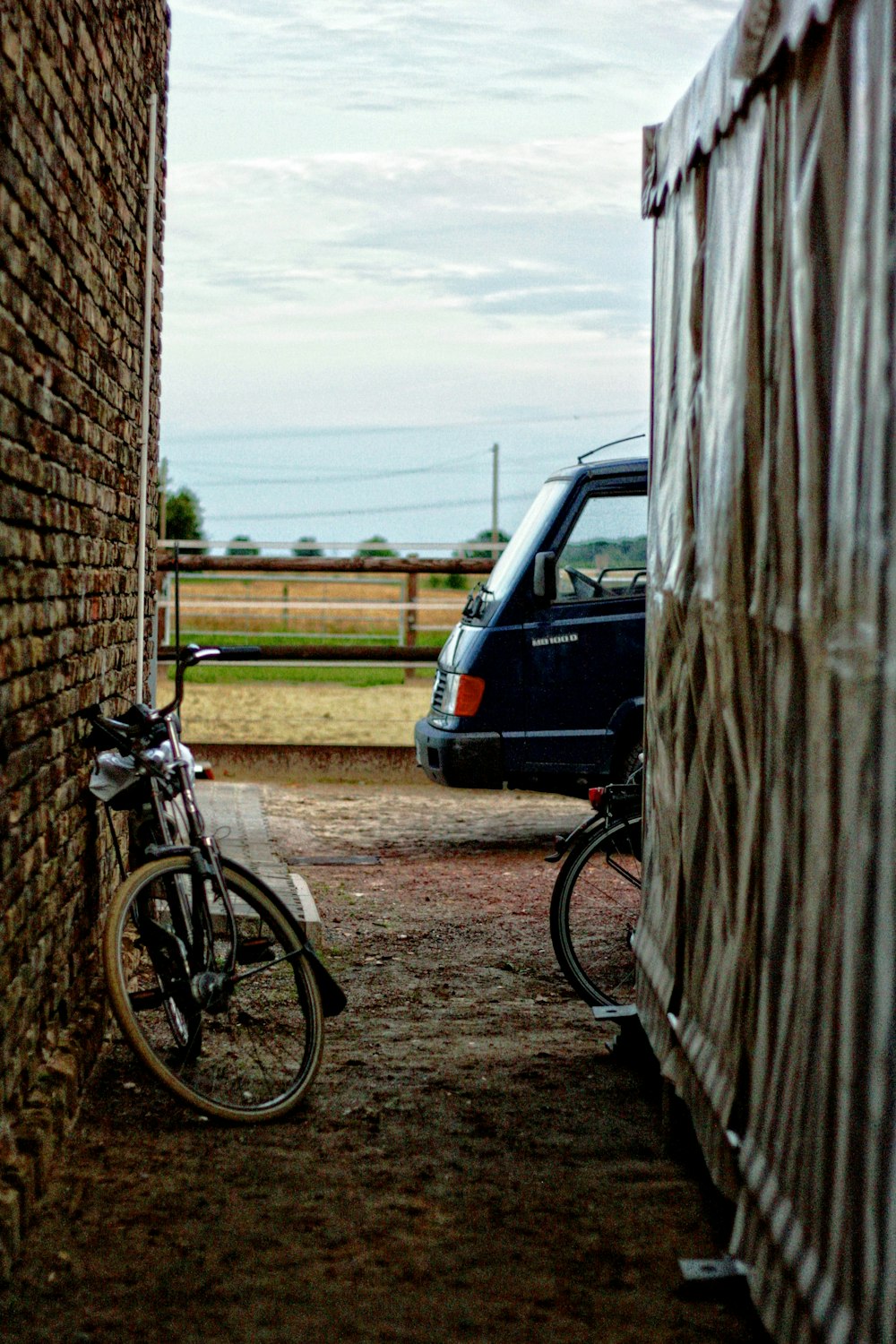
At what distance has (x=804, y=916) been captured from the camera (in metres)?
2.88

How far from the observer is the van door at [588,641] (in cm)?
928

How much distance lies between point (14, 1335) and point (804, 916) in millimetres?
1807

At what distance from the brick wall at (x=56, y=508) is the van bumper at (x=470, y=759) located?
363 centimetres

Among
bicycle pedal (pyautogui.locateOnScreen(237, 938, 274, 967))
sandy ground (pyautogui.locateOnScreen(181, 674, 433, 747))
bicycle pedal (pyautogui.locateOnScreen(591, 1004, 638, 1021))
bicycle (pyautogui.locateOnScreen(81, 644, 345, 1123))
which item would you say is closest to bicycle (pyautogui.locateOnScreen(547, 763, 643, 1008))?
bicycle pedal (pyautogui.locateOnScreen(591, 1004, 638, 1021))

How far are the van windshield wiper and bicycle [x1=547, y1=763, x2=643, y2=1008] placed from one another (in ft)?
10.9

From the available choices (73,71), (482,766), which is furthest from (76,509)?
(482,766)

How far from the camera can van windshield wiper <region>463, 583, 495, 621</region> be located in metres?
9.73

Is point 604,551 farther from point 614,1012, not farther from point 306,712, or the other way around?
point 306,712

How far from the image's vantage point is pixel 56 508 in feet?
14.8

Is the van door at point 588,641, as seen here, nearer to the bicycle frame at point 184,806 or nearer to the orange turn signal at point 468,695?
the orange turn signal at point 468,695

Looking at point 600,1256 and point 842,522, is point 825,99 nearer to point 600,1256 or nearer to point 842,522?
point 842,522

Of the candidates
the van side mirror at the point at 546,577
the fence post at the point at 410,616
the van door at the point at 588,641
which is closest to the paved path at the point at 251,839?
the van door at the point at 588,641

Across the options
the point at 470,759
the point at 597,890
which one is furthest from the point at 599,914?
the point at 470,759

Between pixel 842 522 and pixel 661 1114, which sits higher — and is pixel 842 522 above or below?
above
